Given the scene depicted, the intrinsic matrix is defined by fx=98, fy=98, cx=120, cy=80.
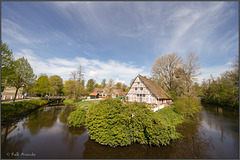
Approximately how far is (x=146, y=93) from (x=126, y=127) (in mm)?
14621

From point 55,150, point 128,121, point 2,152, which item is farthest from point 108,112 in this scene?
point 2,152

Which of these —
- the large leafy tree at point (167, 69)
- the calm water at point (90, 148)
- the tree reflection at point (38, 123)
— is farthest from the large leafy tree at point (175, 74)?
the tree reflection at point (38, 123)

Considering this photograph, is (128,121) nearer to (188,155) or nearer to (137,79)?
(188,155)

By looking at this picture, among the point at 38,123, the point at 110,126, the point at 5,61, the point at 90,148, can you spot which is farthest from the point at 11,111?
the point at 110,126

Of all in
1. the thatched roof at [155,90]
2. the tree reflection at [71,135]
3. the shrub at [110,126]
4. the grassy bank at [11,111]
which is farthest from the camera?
the thatched roof at [155,90]

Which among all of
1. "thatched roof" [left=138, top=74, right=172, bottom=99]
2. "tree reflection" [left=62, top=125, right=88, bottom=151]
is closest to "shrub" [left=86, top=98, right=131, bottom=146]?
"tree reflection" [left=62, top=125, right=88, bottom=151]

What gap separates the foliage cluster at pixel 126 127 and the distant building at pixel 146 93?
39.7 ft

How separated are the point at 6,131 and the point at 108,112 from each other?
11176mm

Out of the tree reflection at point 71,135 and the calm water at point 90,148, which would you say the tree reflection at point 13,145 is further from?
the tree reflection at point 71,135

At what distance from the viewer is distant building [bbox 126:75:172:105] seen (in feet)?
66.5

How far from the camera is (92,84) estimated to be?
253 feet

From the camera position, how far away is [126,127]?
7.82 m

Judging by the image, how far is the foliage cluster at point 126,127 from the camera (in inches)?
296

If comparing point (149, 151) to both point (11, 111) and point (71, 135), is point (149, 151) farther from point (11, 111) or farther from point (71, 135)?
point (11, 111)
